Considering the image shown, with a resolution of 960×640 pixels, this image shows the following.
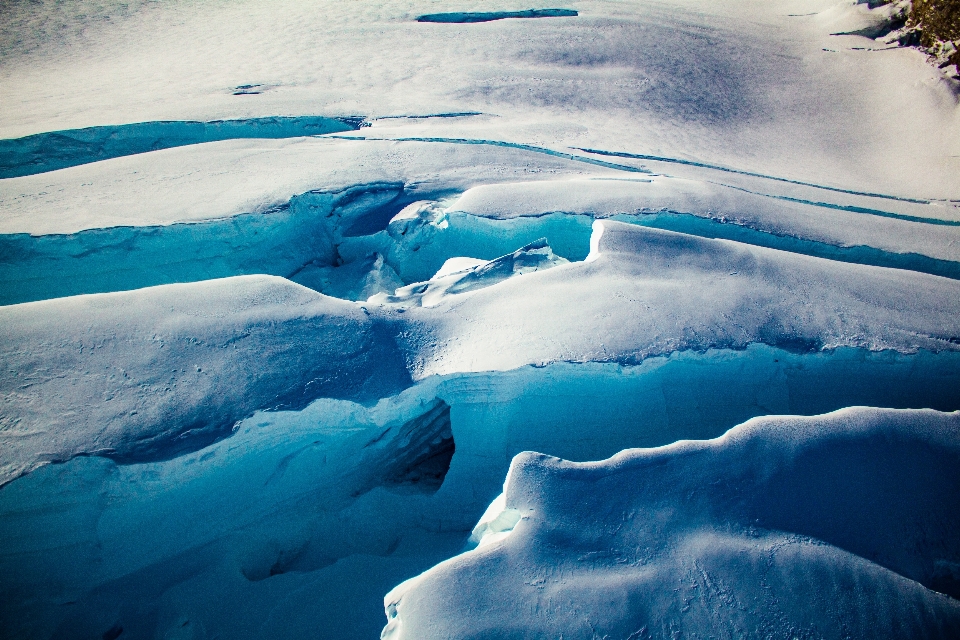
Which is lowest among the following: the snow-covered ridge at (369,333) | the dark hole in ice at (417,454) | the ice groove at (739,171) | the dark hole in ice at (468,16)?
the dark hole in ice at (417,454)

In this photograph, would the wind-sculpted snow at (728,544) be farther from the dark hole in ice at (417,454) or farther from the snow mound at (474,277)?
the snow mound at (474,277)

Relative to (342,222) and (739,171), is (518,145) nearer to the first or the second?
(342,222)

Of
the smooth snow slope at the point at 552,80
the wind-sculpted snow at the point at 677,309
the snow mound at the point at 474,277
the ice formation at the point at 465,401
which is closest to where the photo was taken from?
the ice formation at the point at 465,401

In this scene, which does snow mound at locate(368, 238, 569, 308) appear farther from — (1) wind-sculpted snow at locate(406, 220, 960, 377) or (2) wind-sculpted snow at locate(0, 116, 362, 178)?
(2) wind-sculpted snow at locate(0, 116, 362, 178)

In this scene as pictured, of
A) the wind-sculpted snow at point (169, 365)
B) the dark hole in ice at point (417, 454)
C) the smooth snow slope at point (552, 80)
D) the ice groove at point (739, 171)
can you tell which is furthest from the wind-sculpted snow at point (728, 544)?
the smooth snow slope at point (552, 80)

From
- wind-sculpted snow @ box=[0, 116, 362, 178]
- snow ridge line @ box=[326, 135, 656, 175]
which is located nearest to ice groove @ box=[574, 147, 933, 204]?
snow ridge line @ box=[326, 135, 656, 175]

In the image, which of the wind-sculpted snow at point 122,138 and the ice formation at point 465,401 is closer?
the ice formation at point 465,401

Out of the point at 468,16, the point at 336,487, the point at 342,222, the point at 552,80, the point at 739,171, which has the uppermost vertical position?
the point at 468,16

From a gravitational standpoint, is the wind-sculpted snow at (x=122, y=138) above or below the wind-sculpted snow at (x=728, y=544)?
above

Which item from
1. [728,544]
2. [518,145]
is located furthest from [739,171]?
[728,544]
